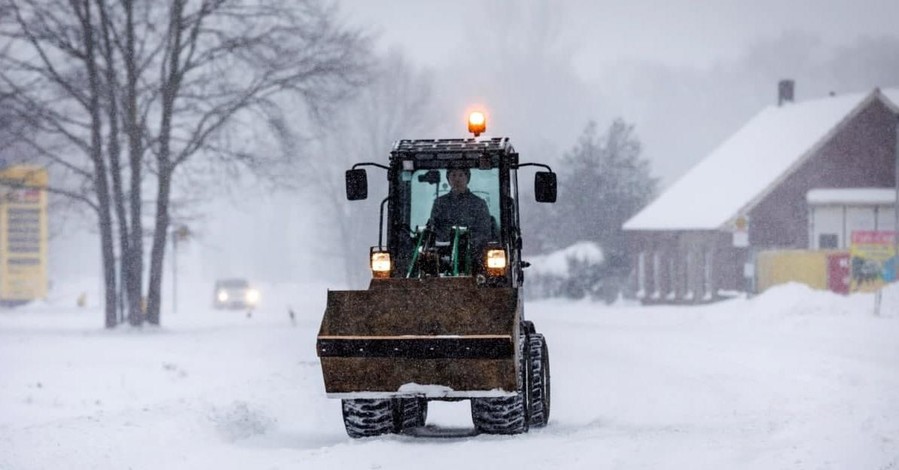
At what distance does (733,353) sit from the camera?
2377cm

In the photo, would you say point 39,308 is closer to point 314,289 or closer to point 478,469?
point 314,289

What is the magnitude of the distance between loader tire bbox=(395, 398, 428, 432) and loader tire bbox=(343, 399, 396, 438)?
0.49m

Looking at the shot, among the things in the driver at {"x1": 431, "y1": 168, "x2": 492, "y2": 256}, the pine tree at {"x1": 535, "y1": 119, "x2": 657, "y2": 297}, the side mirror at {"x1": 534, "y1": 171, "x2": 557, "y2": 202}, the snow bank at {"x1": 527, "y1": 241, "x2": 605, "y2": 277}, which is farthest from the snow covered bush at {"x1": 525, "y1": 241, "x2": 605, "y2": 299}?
the side mirror at {"x1": 534, "y1": 171, "x2": 557, "y2": 202}

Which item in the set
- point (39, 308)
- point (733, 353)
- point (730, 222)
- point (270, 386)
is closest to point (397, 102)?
point (39, 308)

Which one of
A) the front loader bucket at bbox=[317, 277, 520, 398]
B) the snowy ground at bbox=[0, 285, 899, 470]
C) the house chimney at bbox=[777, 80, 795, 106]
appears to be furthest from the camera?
the house chimney at bbox=[777, 80, 795, 106]

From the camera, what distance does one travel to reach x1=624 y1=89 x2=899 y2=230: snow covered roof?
49.9 m

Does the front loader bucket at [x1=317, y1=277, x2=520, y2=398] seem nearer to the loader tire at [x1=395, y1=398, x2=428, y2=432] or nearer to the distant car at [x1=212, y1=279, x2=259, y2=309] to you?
the loader tire at [x1=395, y1=398, x2=428, y2=432]

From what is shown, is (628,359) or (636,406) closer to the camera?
(636,406)

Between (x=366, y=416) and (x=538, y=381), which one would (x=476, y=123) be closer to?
(x=538, y=381)

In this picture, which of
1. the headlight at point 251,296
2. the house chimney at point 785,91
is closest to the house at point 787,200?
the house chimney at point 785,91

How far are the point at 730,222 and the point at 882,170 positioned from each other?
274 inches

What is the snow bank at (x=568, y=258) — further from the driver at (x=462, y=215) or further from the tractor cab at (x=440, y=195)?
the driver at (x=462, y=215)

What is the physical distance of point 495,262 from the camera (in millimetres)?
11445

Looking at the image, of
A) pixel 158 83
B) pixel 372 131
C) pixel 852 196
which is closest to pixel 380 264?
pixel 158 83
